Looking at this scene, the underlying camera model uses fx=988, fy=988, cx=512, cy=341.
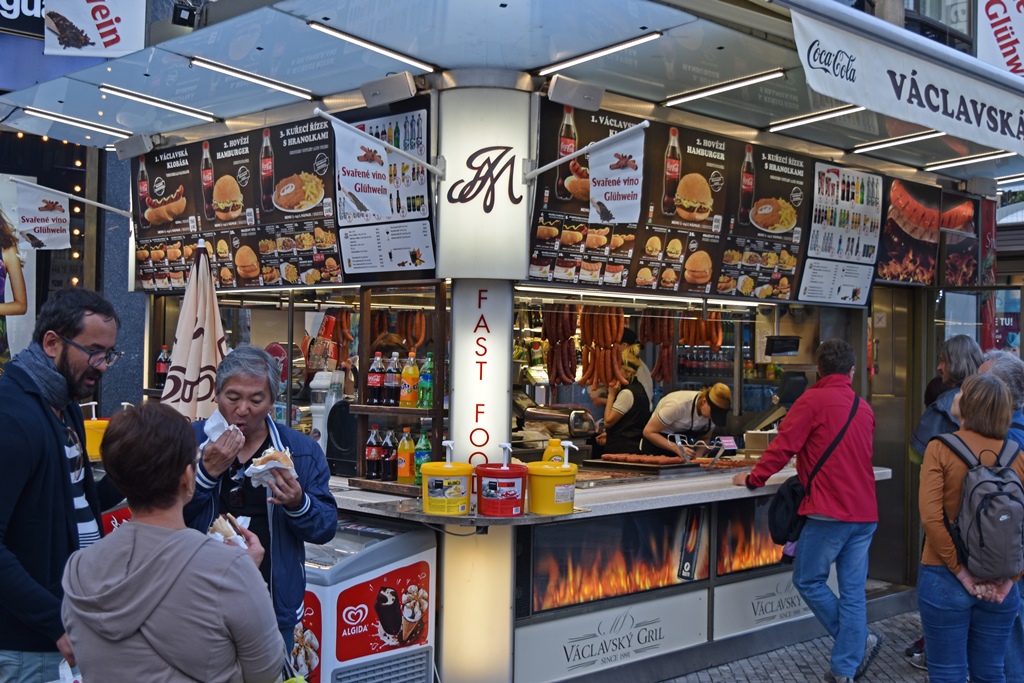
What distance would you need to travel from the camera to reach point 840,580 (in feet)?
20.8

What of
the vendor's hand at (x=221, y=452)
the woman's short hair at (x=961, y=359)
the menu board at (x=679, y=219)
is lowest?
the vendor's hand at (x=221, y=452)

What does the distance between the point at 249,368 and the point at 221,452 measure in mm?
447

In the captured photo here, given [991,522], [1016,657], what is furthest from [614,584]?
[991,522]

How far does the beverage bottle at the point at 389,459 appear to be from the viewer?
601cm

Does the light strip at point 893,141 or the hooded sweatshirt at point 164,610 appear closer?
the hooded sweatshirt at point 164,610

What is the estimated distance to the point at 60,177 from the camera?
9.48 m

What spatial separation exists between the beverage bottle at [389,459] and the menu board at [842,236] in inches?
138

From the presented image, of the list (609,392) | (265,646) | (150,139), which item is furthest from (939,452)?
(150,139)

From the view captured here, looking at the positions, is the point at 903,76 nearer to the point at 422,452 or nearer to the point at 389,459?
the point at 422,452

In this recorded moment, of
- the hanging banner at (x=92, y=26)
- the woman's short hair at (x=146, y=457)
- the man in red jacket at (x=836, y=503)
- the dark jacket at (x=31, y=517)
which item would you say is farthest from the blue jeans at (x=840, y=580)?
the hanging banner at (x=92, y=26)

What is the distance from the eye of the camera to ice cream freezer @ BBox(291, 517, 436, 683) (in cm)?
491

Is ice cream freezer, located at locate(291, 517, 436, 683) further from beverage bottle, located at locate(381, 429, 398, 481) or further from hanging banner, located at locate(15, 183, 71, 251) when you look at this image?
hanging banner, located at locate(15, 183, 71, 251)

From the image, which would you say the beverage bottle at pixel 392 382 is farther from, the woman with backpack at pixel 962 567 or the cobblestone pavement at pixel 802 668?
the woman with backpack at pixel 962 567

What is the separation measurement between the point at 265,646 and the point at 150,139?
6276 millimetres
